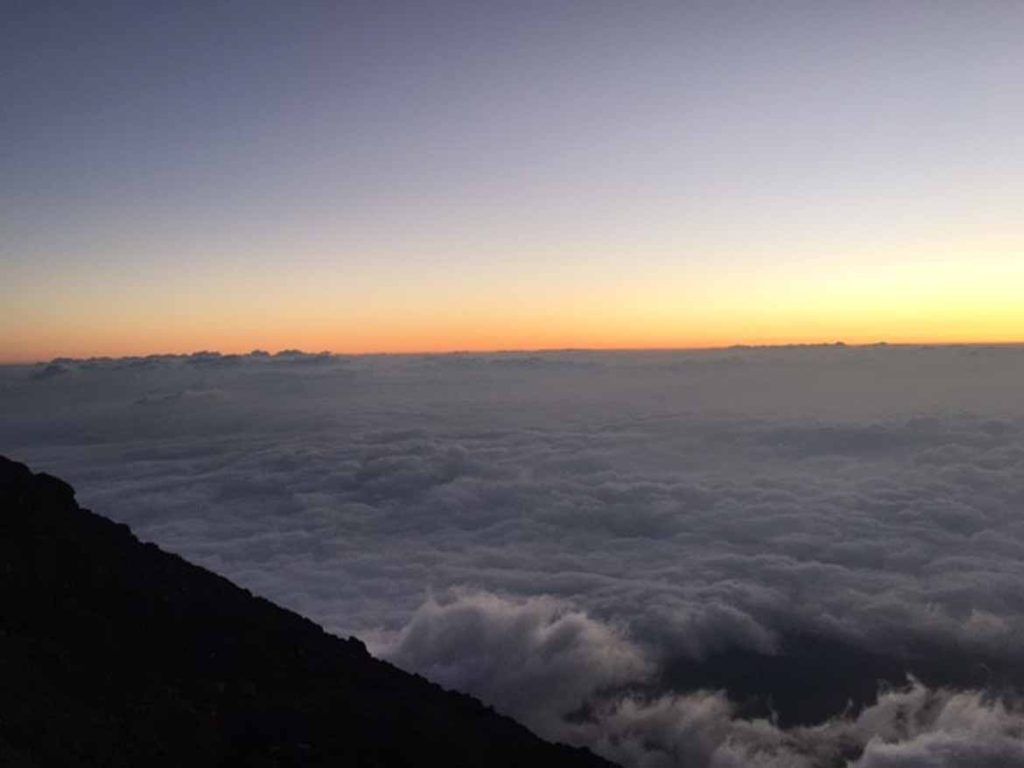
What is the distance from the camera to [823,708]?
2290 inches

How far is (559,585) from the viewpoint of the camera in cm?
8600

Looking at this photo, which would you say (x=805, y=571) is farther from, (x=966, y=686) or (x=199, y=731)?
(x=199, y=731)

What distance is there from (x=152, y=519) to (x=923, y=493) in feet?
407

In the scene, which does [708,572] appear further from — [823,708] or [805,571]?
[823,708]

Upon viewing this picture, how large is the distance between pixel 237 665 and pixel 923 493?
446 ft

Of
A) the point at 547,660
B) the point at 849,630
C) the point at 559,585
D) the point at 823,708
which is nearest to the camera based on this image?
the point at 823,708

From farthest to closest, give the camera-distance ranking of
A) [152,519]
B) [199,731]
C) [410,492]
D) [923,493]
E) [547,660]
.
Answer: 1. [410,492]
2. [923,493]
3. [152,519]
4. [547,660]
5. [199,731]

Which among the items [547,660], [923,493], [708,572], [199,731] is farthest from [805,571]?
[199,731]

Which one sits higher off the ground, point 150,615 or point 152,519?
point 150,615

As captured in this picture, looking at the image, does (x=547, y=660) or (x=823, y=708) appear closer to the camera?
(x=823, y=708)

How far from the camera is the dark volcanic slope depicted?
43.6 feet

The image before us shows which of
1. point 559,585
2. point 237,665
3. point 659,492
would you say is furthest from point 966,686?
point 659,492

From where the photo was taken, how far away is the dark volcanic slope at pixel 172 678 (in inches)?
523

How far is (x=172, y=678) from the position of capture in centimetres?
1636
